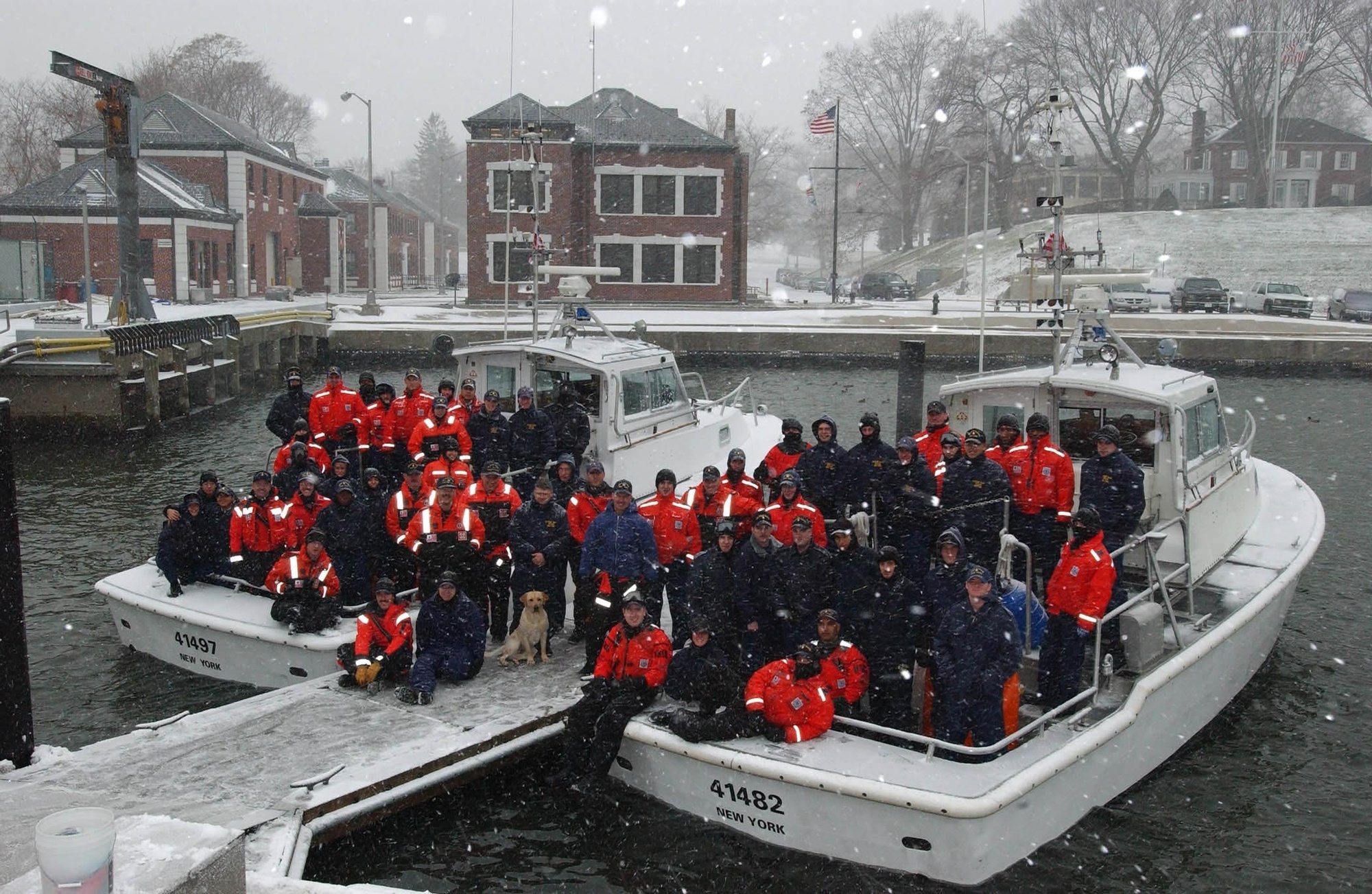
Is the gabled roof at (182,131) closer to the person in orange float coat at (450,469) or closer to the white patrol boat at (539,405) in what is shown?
the white patrol boat at (539,405)

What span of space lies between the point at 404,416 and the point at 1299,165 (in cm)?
7811

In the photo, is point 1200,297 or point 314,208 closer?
point 1200,297

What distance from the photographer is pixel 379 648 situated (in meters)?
8.67

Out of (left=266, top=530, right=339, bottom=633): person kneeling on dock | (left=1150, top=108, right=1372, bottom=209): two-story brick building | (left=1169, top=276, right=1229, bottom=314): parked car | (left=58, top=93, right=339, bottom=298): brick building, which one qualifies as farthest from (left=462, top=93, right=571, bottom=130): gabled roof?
(left=1150, top=108, right=1372, bottom=209): two-story brick building

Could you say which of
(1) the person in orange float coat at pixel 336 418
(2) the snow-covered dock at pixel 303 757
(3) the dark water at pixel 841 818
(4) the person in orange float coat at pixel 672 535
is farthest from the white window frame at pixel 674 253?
(2) the snow-covered dock at pixel 303 757

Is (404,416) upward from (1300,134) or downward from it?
downward

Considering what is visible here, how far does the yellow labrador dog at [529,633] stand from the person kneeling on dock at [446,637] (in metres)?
0.42

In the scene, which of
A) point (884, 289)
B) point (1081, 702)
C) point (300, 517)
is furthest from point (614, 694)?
point (884, 289)

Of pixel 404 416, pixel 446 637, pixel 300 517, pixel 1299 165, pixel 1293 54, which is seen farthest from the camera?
pixel 1299 165

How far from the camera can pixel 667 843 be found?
768 cm

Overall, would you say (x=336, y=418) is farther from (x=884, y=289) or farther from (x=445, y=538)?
(x=884, y=289)

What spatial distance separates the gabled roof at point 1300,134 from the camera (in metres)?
74.6

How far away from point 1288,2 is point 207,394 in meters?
69.5

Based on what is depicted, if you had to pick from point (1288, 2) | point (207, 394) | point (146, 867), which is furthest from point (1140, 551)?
point (1288, 2)
